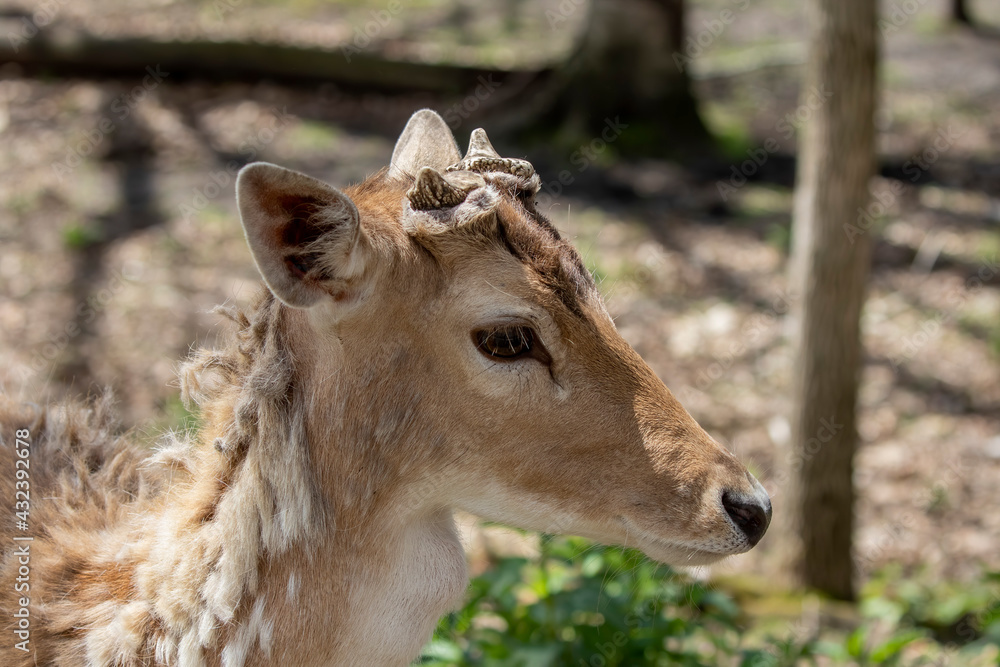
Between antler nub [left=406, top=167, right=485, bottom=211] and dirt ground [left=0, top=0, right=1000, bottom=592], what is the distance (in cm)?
249

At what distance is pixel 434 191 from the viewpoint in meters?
2.24

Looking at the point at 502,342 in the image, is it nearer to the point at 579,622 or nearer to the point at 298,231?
the point at 298,231

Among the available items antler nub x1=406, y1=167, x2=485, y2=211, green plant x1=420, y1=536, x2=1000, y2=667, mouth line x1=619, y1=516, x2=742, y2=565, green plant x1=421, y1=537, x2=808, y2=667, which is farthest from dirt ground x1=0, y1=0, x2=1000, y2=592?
mouth line x1=619, y1=516, x2=742, y2=565

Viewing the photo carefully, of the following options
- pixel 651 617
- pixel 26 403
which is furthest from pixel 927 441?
pixel 26 403

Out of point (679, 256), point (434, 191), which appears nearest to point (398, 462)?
point (434, 191)

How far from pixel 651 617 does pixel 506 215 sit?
1.97m

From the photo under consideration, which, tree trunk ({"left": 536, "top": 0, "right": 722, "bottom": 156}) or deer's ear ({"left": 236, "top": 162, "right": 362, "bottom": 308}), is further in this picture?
tree trunk ({"left": 536, "top": 0, "right": 722, "bottom": 156})

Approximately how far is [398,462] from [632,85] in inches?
300

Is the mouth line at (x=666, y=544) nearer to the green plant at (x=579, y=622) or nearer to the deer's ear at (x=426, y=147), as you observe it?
the green plant at (x=579, y=622)

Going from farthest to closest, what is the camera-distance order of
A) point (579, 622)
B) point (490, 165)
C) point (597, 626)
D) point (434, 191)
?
point (579, 622) → point (597, 626) → point (490, 165) → point (434, 191)

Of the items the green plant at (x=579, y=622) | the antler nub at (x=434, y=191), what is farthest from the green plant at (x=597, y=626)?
the antler nub at (x=434, y=191)

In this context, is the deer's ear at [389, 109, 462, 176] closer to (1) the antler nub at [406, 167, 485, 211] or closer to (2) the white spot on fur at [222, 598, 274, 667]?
(1) the antler nub at [406, 167, 485, 211]

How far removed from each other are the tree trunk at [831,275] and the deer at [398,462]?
8.58 ft

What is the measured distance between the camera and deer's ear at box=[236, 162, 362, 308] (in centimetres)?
200
